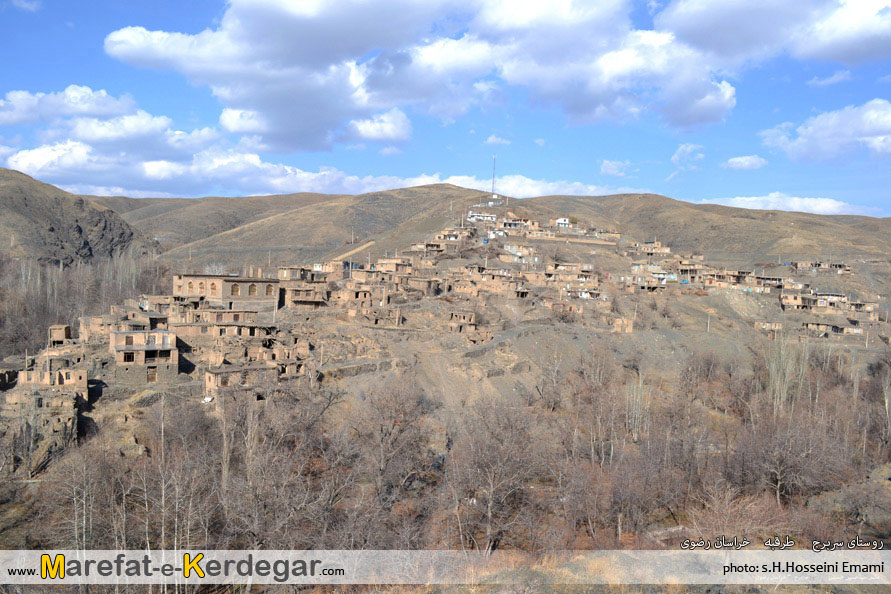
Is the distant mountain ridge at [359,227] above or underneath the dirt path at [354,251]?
above

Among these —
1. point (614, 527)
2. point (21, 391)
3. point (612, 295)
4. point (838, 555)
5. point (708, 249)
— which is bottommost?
point (614, 527)

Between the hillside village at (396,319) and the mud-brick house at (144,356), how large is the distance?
7 centimetres

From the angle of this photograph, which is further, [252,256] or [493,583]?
[252,256]

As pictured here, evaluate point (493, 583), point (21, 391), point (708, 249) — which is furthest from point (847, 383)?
point (708, 249)

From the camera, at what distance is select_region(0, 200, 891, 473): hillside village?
104 feet

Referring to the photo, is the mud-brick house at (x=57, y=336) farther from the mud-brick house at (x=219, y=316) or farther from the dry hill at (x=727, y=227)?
the dry hill at (x=727, y=227)

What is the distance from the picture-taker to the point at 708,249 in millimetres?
119125

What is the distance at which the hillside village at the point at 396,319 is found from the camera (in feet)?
104

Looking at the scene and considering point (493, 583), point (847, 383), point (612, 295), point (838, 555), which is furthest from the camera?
point (612, 295)

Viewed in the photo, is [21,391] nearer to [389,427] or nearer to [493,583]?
[389,427]

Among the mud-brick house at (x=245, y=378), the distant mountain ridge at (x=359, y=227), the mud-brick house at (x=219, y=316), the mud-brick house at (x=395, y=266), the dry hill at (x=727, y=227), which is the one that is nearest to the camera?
the mud-brick house at (x=245, y=378)

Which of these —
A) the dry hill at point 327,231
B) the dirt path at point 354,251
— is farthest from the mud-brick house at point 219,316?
the dry hill at point 327,231

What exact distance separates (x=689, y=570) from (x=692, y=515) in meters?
7.94

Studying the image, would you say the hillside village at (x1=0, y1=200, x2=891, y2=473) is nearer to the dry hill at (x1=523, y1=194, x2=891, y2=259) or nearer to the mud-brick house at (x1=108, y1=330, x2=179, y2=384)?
the mud-brick house at (x1=108, y1=330, x2=179, y2=384)
